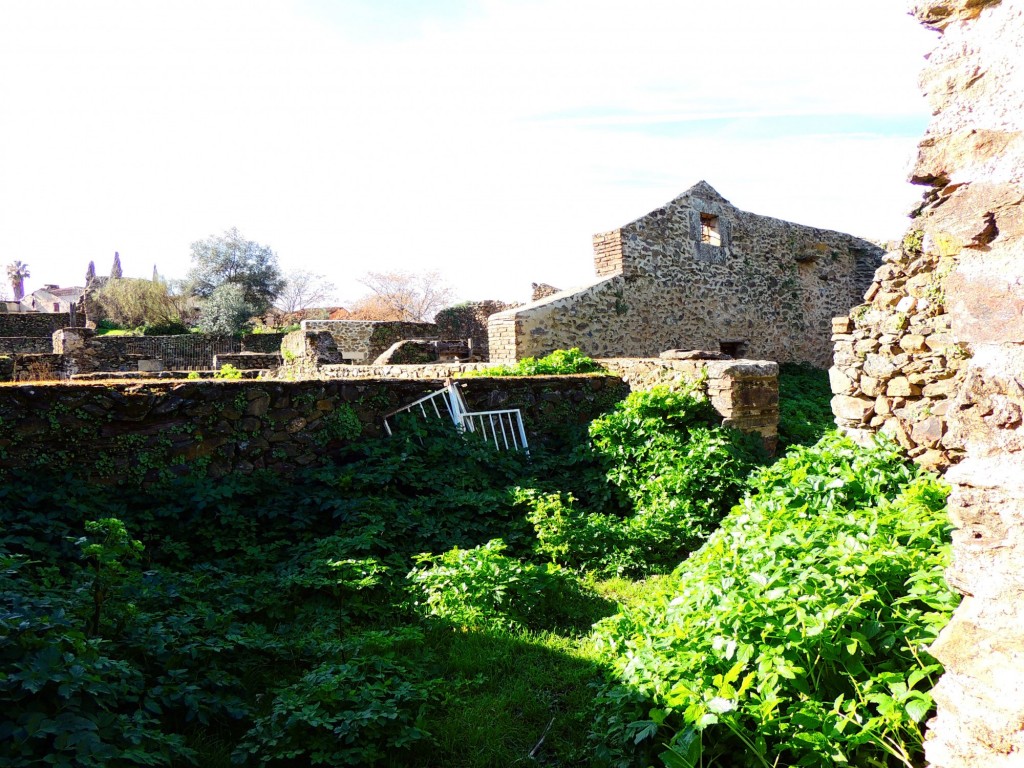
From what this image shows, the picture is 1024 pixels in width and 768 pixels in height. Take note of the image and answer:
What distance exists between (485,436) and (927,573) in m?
4.93

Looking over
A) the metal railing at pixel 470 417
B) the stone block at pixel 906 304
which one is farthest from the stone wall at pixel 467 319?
the stone block at pixel 906 304

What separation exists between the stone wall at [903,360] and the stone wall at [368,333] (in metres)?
12.4

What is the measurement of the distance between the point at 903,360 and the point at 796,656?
3567mm

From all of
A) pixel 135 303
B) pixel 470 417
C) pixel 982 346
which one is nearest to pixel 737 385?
pixel 470 417

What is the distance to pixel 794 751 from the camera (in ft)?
8.55

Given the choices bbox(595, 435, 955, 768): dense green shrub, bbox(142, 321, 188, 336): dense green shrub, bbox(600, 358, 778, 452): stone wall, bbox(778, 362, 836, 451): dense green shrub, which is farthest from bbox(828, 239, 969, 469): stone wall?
bbox(142, 321, 188, 336): dense green shrub

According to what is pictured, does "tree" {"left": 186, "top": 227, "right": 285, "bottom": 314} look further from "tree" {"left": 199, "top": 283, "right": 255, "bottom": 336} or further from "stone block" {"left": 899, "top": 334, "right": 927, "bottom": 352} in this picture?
"stone block" {"left": 899, "top": 334, "right": 927, "bottom": 352}

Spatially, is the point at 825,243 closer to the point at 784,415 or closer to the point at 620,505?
the point at 784,415

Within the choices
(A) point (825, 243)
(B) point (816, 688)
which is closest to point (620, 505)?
(B) point (816, 688)

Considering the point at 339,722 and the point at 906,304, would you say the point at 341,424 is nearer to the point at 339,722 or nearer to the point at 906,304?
the point at 339,722

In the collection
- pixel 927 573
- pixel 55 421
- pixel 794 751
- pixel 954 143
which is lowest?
pixel 794 751

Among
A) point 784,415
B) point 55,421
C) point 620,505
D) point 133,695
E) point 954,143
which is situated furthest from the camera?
point 784,415

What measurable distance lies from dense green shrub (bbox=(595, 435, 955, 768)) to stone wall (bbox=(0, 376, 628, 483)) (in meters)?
3.71

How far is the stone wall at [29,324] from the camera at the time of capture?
1125 inches
